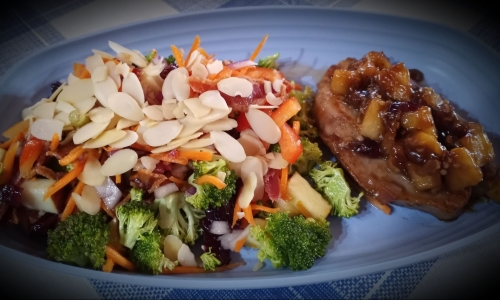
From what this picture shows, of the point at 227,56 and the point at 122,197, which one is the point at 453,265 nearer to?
the point at 122,197

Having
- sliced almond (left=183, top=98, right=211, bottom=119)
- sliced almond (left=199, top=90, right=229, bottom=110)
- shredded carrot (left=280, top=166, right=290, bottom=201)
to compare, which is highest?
sliced almond (left=199, top=90, right=229, bottom=110)

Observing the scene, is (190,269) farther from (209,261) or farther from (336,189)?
(336,189)

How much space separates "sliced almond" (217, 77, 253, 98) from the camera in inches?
102

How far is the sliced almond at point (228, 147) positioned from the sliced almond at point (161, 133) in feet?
0.78

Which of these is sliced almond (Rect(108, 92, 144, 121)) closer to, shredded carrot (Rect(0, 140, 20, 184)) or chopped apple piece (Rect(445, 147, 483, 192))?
shredded carrot (Rect(0, 140, 20, 184))

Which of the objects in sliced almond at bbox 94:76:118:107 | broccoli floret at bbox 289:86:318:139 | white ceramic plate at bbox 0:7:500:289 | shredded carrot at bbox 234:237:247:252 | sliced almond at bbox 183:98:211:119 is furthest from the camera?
broccoli floret at bbox 289:86:318:139

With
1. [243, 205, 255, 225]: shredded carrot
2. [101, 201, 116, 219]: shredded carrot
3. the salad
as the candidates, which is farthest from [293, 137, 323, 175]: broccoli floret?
[101, 201, 116, 219]: shredded carrot

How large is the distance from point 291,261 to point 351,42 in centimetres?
204

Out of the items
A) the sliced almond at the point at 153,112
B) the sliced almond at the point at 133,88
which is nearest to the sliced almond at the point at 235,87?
the sliced almond at the point at 153,112

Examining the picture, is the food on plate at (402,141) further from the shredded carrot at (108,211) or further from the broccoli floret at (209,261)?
the shredded carrot at (108,211)

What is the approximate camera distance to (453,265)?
88.4 inches

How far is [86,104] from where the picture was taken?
2.61m

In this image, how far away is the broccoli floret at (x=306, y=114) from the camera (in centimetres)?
290

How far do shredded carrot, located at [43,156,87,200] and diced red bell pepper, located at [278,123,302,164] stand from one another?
129cm
